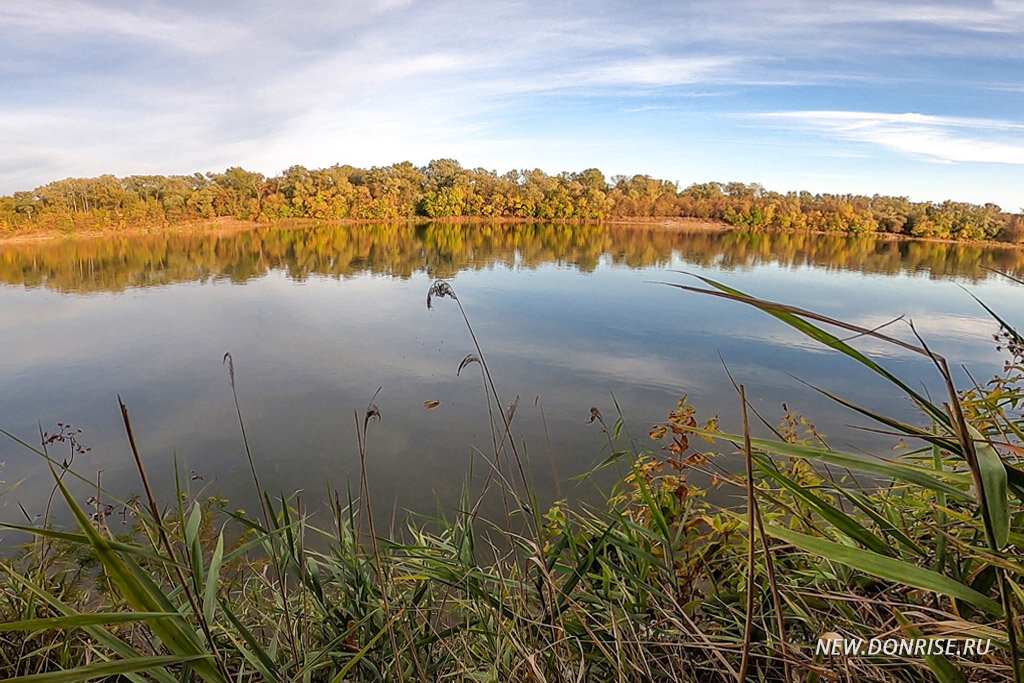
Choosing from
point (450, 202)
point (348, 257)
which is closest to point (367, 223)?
point (450, 202)

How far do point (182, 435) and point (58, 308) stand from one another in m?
10.0

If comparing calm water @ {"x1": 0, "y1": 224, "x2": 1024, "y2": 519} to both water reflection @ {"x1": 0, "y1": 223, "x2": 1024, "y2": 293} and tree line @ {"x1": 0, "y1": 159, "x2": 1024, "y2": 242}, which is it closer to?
water reflection @ {"x1": 0, "y1": 223, "x2": 1024, "y2": 293}

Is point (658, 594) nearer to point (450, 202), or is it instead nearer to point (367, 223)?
point (367, 223)

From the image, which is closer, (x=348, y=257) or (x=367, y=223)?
(x=348, y=257)

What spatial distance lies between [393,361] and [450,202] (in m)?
44.8

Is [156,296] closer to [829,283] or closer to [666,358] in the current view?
[666,358]

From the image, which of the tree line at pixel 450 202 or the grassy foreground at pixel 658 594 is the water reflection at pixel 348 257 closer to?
the tree line at pixel 450 202

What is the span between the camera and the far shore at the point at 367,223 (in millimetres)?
30625

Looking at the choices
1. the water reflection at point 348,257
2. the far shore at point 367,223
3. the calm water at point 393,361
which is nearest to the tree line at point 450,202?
the far shore at point 367,223

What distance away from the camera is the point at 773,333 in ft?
35.0

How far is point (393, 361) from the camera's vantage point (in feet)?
28.3

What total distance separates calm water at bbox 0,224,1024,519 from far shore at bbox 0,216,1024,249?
1330 centimetres

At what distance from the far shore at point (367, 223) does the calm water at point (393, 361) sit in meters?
13.3

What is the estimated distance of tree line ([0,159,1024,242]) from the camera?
120ft
